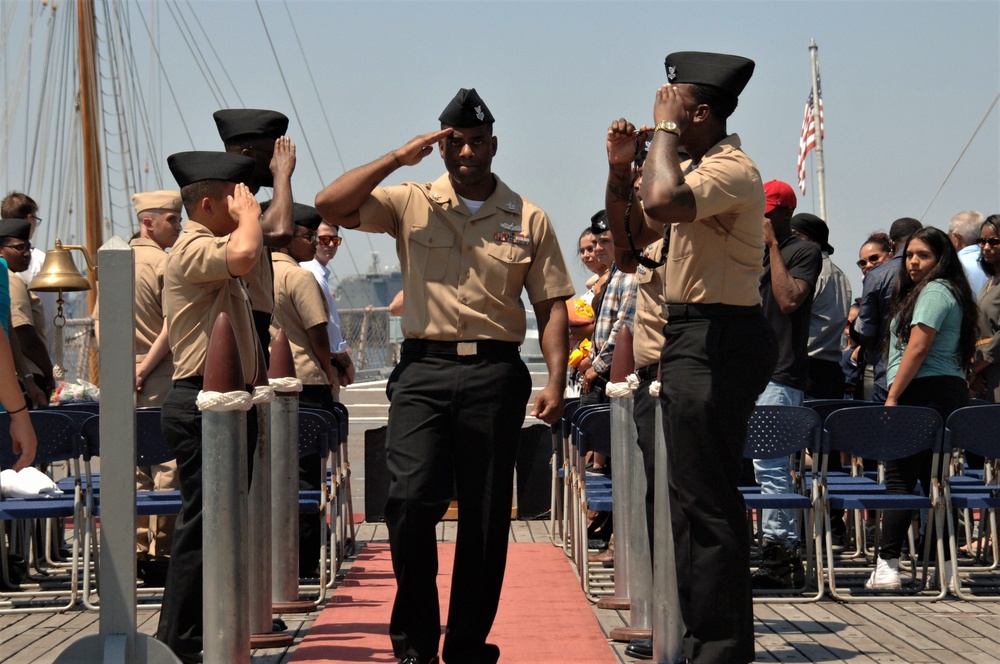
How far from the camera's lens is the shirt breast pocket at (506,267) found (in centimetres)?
568

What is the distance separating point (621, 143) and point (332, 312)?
5.14 m

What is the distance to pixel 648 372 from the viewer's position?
6711 millimetres

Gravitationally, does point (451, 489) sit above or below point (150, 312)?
below

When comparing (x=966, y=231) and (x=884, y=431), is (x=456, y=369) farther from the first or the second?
(x=966, y=231)

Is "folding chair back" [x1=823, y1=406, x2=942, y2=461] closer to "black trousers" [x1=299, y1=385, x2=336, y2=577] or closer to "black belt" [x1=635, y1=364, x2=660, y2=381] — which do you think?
"black belt" [x1=635, y1=364, x2=660, y2=381]

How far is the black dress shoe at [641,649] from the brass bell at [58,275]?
642cm

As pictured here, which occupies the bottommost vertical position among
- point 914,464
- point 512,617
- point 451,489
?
point 512,617

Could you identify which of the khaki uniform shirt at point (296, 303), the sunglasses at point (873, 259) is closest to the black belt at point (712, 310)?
the khaki uniform shirt at point (296, 303)

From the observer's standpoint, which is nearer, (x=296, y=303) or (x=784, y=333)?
(x=784, y=333)

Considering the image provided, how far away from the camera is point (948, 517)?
304 inches

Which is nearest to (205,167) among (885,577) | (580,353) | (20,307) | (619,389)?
(619,389)

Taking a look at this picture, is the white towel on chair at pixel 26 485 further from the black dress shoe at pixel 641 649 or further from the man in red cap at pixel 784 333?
the man in red cap at pixel 784 333

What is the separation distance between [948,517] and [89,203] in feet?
76.3

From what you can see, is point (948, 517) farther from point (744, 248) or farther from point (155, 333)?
point (155, 333)
